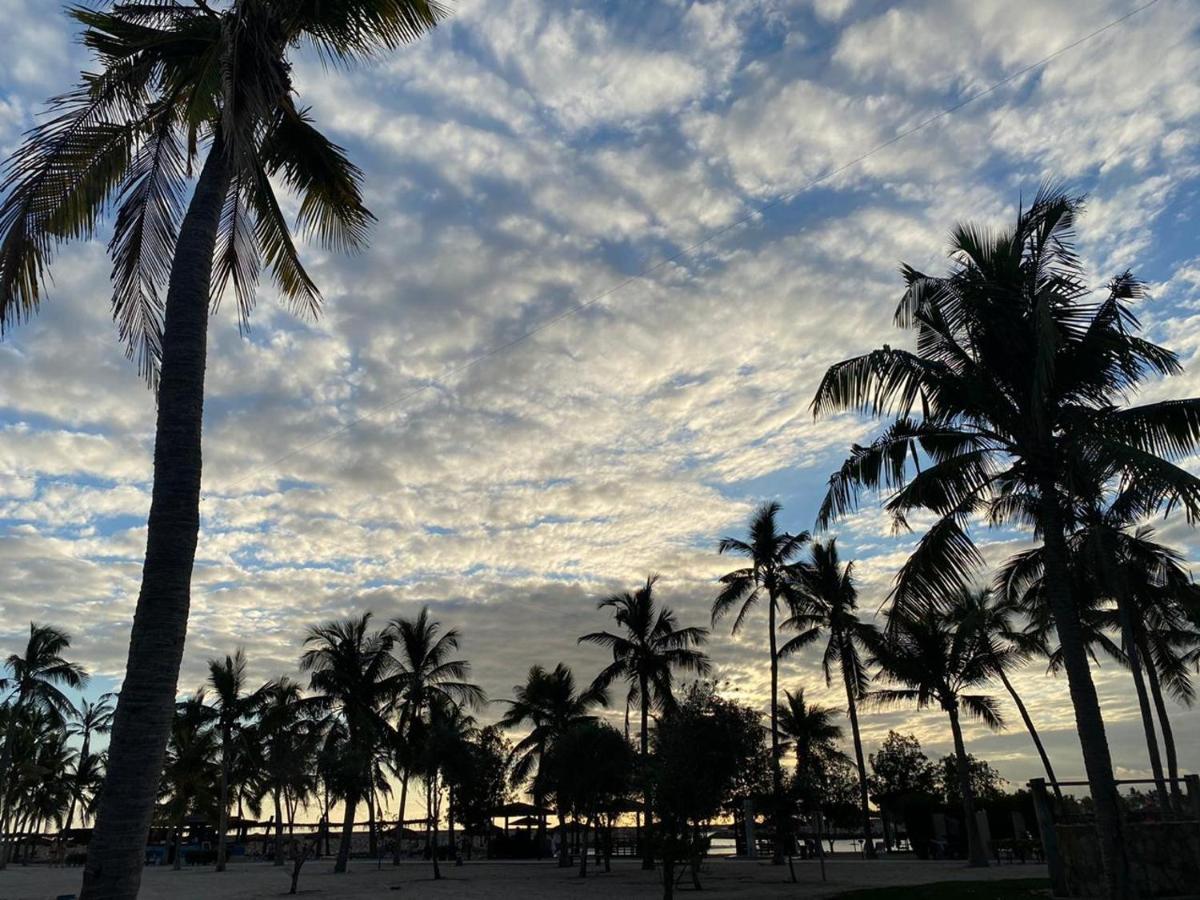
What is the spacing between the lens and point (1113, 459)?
11180mm

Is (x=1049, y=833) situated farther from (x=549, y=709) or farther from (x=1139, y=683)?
(x=549, y=709)

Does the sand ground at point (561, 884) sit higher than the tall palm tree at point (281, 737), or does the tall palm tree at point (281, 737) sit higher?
the tall palm tree at point (281, 737)

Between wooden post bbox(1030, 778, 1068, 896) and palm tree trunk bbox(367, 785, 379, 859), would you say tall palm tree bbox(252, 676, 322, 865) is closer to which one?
palm tree trunk bbox(367, 785, 379, 859)

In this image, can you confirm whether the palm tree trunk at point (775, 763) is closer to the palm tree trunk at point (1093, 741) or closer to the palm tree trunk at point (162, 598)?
the palm tree trunk at point (1093, 741)

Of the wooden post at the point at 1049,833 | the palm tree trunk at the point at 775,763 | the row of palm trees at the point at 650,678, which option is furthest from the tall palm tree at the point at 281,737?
the wooden post at the point at 1049,833

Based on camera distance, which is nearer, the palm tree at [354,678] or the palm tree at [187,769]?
the palm tree at [354,678]

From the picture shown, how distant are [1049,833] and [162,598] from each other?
63.3 ft

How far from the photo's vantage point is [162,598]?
6715 mm

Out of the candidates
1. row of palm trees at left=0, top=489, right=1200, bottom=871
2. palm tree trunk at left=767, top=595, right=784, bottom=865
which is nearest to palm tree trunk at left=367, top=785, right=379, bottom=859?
row of palm trees at left=0, top=489, right=1200, bottom=871

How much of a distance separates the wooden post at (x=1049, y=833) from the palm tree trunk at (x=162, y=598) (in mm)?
18122

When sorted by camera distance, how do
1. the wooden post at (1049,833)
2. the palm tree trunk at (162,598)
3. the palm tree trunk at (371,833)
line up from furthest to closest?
the palm tree trunk at (371,833) < the wooden post at (1049,833) < the palm tree trunk at (162,598)

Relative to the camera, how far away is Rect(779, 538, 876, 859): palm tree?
37875mm

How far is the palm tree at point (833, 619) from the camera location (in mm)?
37875

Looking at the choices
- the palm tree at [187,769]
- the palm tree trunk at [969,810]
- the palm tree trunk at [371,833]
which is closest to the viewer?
the palm tree trunk at [969,810]
